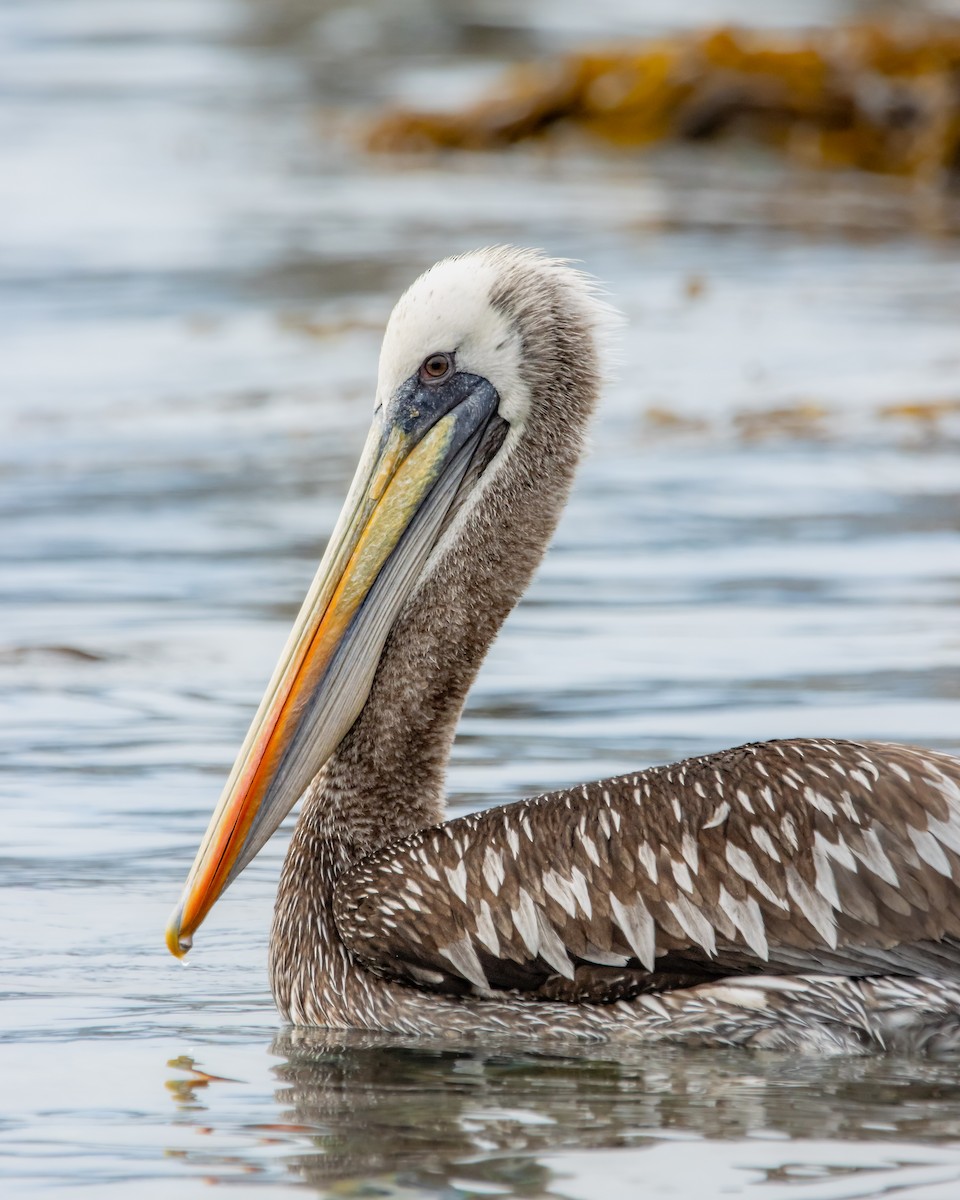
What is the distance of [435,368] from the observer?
17.0ft

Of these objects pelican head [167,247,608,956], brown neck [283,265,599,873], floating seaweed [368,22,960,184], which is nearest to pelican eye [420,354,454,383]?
pelican head [167,247,608,956]

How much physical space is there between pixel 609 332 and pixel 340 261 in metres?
11.3

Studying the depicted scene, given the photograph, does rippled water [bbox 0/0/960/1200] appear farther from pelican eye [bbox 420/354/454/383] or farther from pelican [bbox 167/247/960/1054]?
pelican eye [bbox 420/354/454/383]

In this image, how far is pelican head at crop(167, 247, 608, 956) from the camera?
5.03 metres

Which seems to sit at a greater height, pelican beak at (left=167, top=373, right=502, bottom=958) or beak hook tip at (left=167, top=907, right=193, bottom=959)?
pelican beak at (left=167, top=373, right=502, bottom=958)

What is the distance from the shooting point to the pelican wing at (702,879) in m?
4.21

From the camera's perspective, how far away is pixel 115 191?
2047 centimetres

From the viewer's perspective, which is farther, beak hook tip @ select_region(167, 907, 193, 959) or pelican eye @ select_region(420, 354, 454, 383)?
pelican eye @ select_region(420, 354, 454, 383)

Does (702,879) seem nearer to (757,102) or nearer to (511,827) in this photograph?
(511,827)

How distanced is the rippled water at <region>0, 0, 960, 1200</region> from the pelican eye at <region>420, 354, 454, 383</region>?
1.17 meters

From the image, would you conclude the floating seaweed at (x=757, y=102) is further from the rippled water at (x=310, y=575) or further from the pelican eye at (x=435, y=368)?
the pelican eye at (x=435, y=368)

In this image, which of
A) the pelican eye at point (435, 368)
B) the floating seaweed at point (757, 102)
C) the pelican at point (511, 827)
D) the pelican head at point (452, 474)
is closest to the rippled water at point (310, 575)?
the pelican at point (511, 827)

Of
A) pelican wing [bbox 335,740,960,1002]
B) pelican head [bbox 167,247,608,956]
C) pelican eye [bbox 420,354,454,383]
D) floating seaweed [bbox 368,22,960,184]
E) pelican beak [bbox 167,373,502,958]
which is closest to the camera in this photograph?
pelican wing [bbox 335,740,960,1002]

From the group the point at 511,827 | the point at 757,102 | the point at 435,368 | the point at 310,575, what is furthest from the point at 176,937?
the point at 757,102
